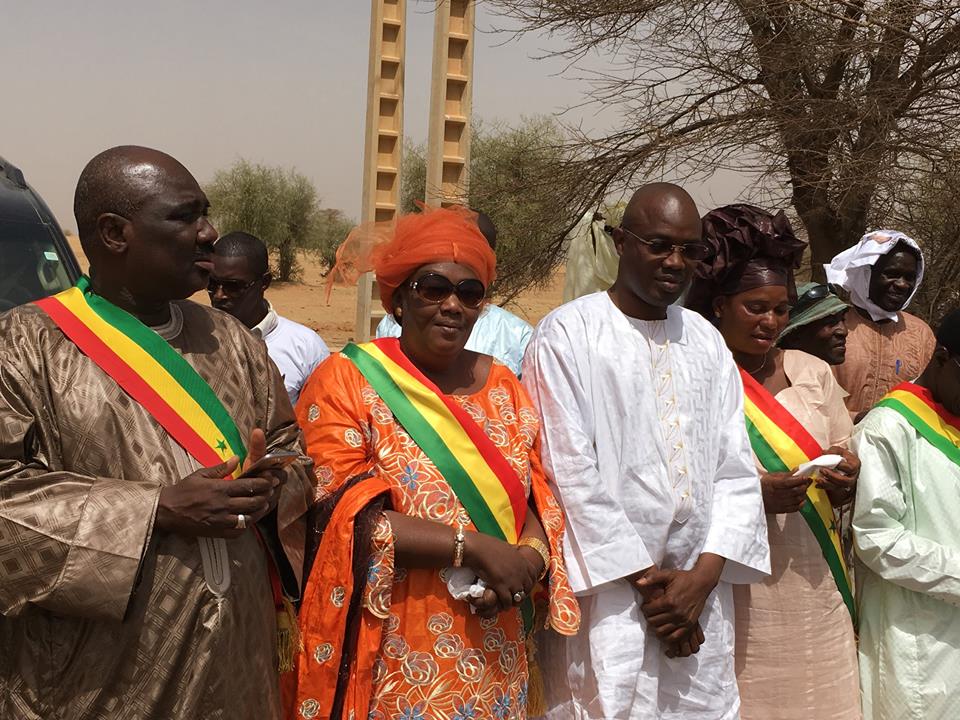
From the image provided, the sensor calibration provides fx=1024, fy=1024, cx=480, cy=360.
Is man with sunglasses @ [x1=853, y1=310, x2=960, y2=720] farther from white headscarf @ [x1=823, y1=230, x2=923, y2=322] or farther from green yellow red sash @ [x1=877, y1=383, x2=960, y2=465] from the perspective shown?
white headscarf @ [x1=823, y1=230, x2=923, y2=322]

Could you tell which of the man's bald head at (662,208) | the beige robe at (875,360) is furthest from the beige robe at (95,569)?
the beige robe at (875,360)

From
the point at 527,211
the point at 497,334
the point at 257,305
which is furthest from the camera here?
the point at 527,211

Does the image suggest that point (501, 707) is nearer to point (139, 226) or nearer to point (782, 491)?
point (782, 491)

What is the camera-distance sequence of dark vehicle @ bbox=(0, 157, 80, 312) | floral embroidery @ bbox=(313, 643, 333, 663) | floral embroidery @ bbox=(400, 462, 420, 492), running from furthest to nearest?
dark vehicle @ bbox=(0, 157, 80, 312), floral embroidery @ bbox=(400, 462, 420, 492), floral embroidery @ bbox=(313, 643, 333, 663)

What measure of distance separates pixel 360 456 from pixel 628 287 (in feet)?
3.39

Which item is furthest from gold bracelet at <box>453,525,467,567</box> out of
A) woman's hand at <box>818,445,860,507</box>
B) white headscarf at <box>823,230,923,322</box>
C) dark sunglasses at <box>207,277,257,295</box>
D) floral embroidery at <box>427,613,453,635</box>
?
white headscarf at <box>823,230,923,322</box>

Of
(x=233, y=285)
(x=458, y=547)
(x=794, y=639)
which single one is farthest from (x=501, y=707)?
(x=233, y=285)

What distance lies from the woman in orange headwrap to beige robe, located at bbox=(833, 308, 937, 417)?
2422 millimetres

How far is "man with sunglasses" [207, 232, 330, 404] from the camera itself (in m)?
4.89

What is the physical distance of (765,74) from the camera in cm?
906

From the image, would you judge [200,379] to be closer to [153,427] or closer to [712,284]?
[153,427]

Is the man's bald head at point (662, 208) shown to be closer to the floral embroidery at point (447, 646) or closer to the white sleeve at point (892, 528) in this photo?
the white sleeve at point (892, 528)

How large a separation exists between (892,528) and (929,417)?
411 millimetres

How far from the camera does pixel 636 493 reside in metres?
3.04
